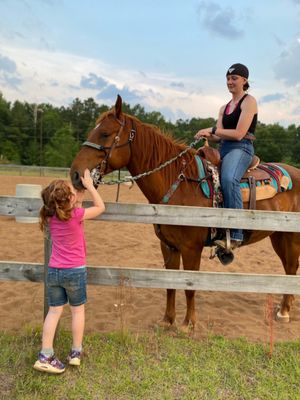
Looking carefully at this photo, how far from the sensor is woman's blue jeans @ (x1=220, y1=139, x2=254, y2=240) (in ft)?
13.2

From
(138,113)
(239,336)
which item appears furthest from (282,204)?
(138,113)

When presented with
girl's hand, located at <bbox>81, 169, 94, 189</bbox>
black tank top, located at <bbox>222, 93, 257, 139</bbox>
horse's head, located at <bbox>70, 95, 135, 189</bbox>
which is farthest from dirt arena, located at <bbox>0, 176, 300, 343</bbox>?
black tank top, located at <bbox>222, 93, 257, 139</bbox>

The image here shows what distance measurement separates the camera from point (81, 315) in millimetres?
3139

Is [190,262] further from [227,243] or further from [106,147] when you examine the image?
[106,147]

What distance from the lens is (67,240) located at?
119 inches

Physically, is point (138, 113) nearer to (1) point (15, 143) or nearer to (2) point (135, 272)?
(1) point (15, 143)

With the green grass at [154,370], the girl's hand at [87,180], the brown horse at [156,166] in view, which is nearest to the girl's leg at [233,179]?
the brown horse at [156,166]

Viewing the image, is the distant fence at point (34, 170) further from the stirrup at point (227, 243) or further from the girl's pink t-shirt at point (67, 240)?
the girl's pink t-shirt at point (67, 240)

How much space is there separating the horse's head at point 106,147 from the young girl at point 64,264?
0.49m

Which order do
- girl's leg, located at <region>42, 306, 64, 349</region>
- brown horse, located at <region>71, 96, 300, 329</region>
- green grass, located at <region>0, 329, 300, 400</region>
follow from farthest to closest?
brown horse, located at <region>71, 96, 300, 329</region>, girl's leg, located at <region>42, 306, 64, 349</region>, green grass, located at <region>0, 329, 300, 400</region>

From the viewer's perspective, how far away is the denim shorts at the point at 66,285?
303 cm

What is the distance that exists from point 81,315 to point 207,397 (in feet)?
4.04

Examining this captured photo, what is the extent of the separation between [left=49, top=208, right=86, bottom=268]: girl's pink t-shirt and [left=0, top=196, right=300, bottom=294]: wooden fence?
32cm

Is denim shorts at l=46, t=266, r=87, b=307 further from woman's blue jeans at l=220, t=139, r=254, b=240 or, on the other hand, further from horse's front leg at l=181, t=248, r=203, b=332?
woman's blue jeans at l=220, t=139, r=254, b=240
